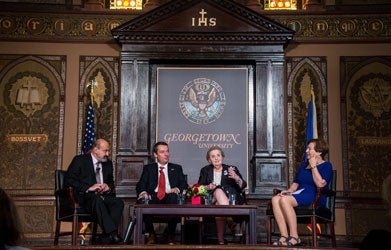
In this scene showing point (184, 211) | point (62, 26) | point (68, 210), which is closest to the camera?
point (184, 211)

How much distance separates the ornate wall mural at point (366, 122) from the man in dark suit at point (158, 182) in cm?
274

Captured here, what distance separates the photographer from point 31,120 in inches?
348

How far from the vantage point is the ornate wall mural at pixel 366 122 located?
8742mm

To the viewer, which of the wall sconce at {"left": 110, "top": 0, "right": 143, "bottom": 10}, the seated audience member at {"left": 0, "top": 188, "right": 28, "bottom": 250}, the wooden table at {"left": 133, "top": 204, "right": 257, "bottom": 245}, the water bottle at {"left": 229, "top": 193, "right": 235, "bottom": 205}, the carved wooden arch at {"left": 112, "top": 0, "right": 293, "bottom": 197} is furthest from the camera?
the wall sconce at {"left": 110, "top": 0, "right": 143, "bottom": 10}

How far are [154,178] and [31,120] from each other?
2.54m

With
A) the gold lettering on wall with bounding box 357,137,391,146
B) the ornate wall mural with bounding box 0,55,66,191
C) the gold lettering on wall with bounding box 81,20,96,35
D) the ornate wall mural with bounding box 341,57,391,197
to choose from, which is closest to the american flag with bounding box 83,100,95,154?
the ornate wall mural with bounding box 0,55,66,191

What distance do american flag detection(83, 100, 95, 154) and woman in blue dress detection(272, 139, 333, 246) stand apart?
302cm

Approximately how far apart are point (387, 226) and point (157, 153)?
3.52 metres

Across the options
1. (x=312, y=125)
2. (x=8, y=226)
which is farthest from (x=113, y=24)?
(x=8, y=226)

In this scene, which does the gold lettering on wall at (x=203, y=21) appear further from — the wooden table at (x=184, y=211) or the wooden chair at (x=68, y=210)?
the wooden table at (x=184, y=211)

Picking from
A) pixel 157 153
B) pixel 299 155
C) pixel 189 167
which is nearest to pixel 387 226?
pixel 299 155

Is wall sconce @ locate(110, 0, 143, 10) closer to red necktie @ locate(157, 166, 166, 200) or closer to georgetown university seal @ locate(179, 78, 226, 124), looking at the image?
georgetown university seal @ locate(179, 78, 226, 124)

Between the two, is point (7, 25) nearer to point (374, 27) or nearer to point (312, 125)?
point (312, 125)

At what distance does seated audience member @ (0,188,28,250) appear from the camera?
2.25 meters
